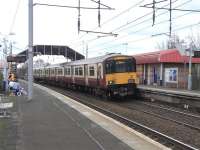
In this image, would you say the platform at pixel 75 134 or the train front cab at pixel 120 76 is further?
the train front cab at pixel 120 76

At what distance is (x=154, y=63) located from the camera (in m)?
50.2

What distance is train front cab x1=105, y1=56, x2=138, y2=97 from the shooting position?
3008 centimetres

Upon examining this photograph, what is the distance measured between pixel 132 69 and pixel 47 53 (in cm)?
5634

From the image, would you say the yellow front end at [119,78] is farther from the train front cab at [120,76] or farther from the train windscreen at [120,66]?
the train windscreen at [120,66]

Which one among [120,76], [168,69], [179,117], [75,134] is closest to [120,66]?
[120,76]

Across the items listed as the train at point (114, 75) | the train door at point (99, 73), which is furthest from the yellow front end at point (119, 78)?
the train door at point (99, 73)

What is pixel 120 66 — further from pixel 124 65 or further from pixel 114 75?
pixel 114 75

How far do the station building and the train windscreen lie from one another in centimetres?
1193

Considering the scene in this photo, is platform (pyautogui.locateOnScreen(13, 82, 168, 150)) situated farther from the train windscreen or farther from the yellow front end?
the train windscreen

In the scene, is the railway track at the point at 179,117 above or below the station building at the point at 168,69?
below

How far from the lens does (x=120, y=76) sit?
3023cm

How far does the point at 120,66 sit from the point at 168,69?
17.2m

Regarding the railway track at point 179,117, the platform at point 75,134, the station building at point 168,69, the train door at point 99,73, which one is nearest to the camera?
the platform at point 75,134

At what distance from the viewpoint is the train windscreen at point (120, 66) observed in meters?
30.1
